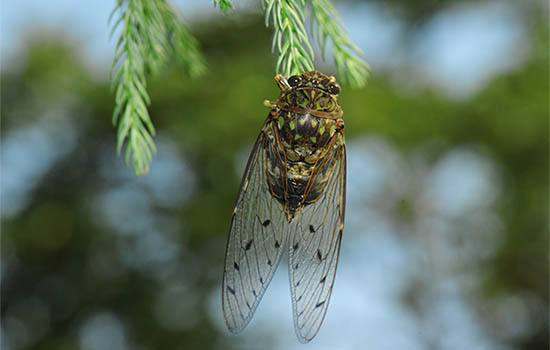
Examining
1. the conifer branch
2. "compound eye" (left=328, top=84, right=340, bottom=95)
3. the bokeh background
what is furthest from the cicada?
the bokeh background

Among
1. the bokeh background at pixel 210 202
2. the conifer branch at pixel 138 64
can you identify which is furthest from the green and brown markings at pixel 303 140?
the bokeh background at pixel 210 202

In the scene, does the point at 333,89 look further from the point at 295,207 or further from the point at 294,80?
the point at 295,207

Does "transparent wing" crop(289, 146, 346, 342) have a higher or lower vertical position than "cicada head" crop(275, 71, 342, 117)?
lower

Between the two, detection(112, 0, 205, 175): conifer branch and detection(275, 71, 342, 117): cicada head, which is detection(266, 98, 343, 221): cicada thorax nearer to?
detection(275, 71, 342, 117): cicada head

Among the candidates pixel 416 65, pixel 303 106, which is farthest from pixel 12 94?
pixel 303 106

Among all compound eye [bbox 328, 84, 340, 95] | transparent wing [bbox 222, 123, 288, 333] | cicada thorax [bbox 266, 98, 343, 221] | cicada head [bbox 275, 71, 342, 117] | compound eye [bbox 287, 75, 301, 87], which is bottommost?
transparent wing [bbox 222, 123, 288, 333]

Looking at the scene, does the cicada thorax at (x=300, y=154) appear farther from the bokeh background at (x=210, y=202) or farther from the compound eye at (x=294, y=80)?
the bokeh background at (x=210, y=202)

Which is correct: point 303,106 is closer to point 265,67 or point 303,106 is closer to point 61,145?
point 61,145
